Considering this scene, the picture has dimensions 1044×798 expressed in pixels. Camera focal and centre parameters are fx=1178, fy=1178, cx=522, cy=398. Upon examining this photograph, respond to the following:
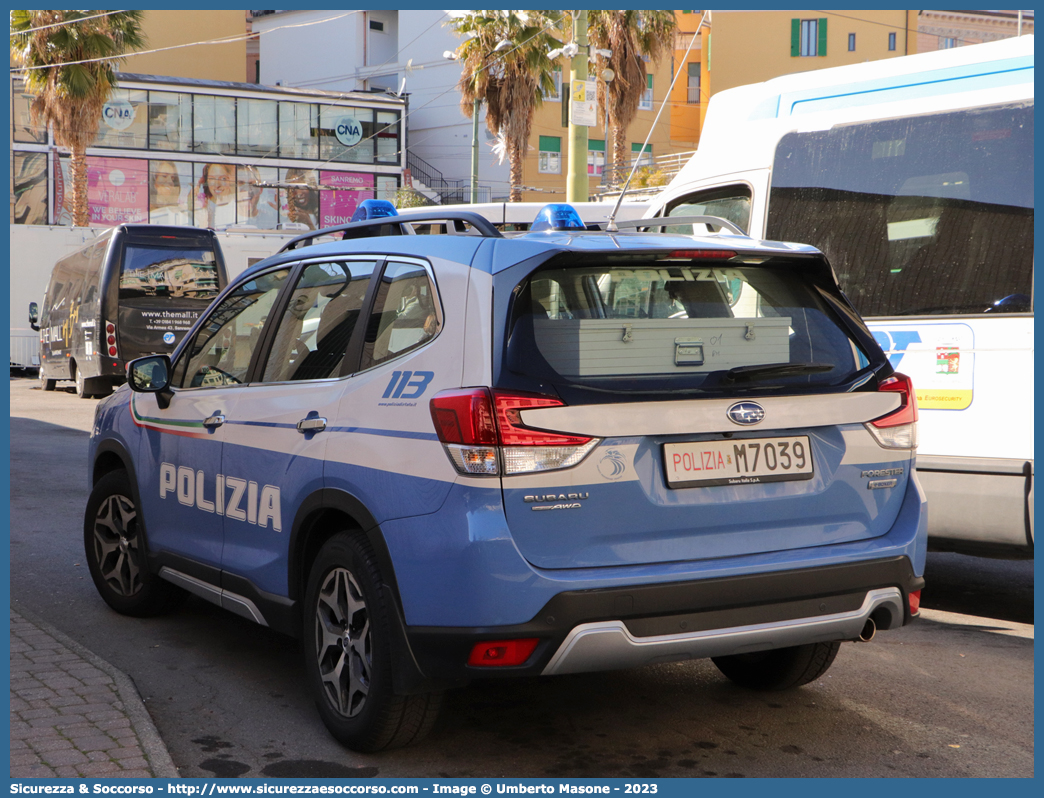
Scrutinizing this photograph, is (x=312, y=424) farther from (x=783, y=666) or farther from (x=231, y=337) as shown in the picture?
(x=783, y=666)

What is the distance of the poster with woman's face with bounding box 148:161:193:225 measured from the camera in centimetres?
4266

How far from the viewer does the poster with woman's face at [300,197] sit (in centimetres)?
4494

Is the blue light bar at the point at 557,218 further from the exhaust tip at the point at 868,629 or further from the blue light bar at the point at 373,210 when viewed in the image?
the exhaust tip at the point at 868,629

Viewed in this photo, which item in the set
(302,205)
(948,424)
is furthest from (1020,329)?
(302,205)

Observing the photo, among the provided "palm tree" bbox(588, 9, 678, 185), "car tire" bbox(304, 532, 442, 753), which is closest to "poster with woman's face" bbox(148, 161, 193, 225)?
"palm tree" bbox(588, 9, 678, 185)

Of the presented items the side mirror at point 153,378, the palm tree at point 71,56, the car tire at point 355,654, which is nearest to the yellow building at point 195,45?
the palm tree at point 71,56

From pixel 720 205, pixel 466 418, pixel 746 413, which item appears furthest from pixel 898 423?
pixel 720 205

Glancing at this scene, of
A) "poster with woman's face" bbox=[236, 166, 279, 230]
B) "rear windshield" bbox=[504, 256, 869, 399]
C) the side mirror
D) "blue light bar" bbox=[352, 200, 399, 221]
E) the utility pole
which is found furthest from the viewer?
"poster with woman's face" bbox=[236, 166, 279, 230]

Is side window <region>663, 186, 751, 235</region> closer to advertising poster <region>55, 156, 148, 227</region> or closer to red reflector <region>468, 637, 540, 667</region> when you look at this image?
red reflector <region>468, 637, 540, 667</region>

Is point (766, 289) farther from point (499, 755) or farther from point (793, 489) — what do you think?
point (499, 755)

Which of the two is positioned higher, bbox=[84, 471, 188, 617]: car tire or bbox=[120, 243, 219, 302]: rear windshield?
bbox=[120, 243, 219, 302]: rear windshield

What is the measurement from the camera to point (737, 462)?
3715 mm

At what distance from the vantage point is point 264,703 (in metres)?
4.59

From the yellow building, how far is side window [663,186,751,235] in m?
48.0
